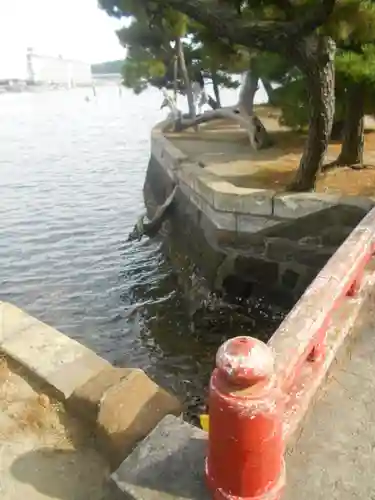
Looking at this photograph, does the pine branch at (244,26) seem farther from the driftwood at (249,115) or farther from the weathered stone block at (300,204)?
the driftwood at (249,115)

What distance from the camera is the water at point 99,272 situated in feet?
24.6

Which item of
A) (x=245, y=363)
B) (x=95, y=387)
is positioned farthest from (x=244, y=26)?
(x=245, y=363)

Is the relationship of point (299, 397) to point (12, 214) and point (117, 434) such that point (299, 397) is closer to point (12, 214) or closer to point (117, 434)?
point (117, 434)

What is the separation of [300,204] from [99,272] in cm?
476

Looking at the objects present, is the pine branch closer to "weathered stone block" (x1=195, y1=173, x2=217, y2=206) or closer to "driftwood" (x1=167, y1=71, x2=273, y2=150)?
"weathered stone block" (x1=195, y1=173, x2=217, y2=206)

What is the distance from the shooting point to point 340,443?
9.00 ft

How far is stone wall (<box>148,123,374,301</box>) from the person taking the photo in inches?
284

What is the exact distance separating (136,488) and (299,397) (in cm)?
105

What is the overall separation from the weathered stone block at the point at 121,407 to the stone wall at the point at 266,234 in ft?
14.5

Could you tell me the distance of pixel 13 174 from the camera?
19703 mm

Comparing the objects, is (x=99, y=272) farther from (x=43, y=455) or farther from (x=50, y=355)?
(x=43, y=455)

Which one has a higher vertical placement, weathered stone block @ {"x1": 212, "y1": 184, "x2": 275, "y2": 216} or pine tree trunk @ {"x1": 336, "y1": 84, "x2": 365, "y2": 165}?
pine tree trunk @ {"x1": 336, "y1": 84, "x2": 365, "y2": 165}

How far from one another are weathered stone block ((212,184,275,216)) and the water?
1393mm

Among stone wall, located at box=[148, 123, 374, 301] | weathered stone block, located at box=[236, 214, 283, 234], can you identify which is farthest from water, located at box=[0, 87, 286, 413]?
weathered stone block, located at box=[236, 214, 283, 234]
